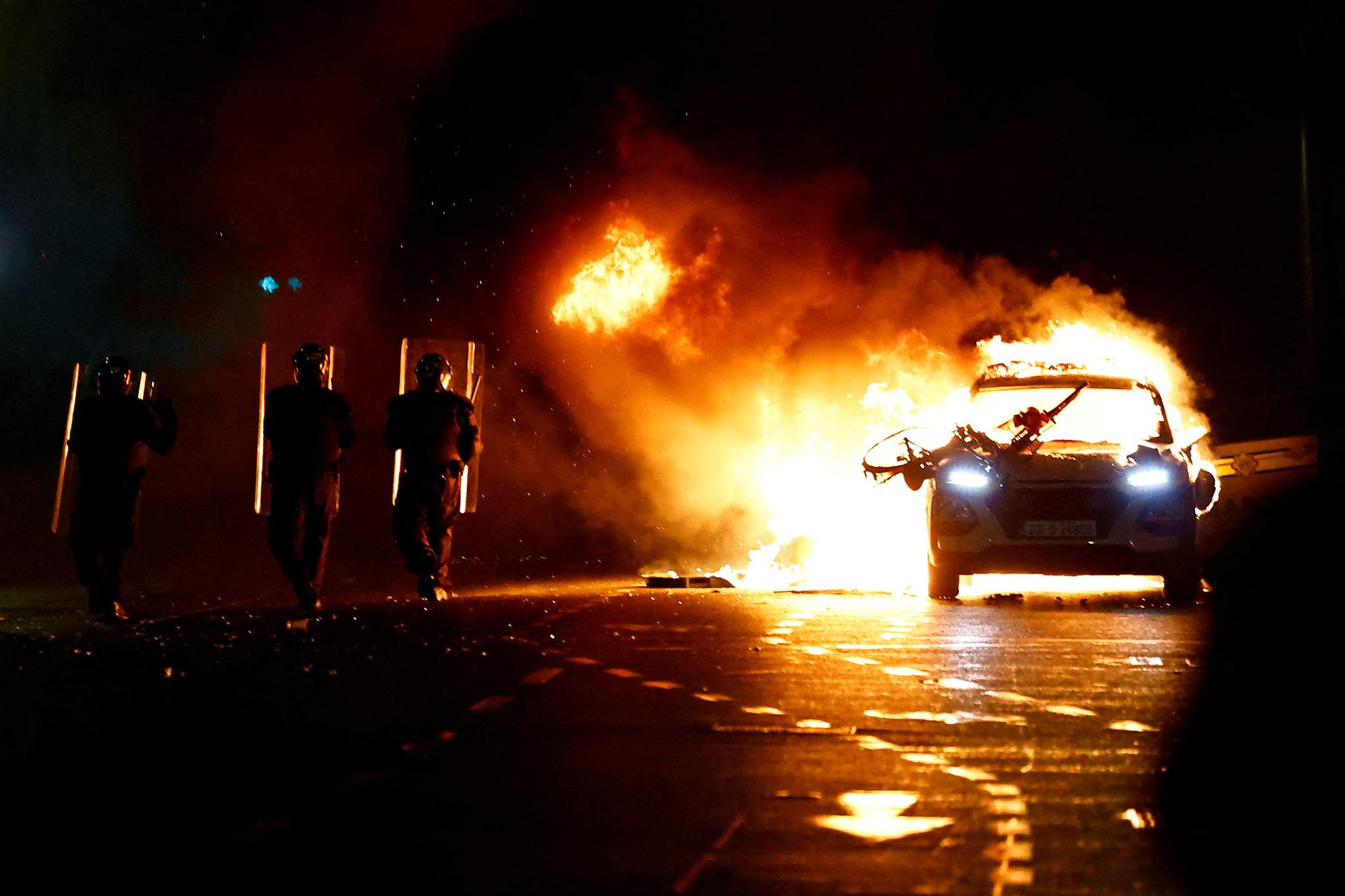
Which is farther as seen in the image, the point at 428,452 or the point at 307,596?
the point at 428,452

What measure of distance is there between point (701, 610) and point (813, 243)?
1490 centimetres

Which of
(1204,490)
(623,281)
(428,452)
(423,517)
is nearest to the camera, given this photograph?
(1204,490)

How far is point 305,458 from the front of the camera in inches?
598

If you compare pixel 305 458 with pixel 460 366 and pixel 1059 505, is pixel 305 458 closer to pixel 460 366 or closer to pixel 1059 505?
pixel 460 366

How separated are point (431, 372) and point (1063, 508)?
535 centimetres

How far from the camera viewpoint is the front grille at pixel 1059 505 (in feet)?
49.5

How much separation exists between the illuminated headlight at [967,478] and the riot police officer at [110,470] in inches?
236

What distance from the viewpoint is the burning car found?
594 inches

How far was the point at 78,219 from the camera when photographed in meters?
25.8

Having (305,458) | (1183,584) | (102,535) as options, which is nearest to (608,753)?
(102,535)

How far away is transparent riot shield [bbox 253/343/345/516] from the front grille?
5.22 m

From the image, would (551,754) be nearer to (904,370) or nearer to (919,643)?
(919,643)

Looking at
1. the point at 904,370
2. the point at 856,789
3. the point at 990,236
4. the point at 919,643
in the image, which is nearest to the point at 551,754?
the point at 856,789

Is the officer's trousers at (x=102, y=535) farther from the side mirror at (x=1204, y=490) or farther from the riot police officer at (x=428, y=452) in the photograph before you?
the side mirror at (x=1204, y=490)
